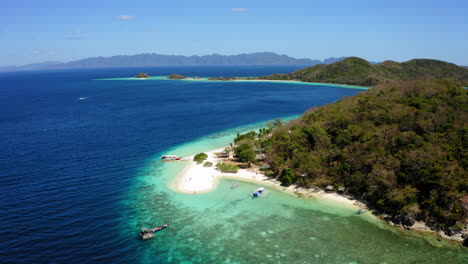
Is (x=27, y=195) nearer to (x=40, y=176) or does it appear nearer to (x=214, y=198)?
(x=40, y=176)

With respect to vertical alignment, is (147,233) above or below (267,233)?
above

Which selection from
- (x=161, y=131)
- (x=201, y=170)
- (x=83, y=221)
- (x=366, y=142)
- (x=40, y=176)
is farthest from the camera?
(x=161, y=131)

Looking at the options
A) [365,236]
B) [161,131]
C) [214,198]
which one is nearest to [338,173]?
[365,236]

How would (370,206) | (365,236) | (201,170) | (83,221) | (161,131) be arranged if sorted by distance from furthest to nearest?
(161,131), (201,170), (370,206), (83,221), (365,236)

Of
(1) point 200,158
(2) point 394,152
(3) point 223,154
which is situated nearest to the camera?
(2) point 394,152

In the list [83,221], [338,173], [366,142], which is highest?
[366,142]

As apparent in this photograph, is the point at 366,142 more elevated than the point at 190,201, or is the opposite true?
the point at 366,142

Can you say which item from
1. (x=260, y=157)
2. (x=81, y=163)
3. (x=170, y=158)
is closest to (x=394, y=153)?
(x=260, y=157)

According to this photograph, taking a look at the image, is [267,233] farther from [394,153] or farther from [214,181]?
[394,153]
